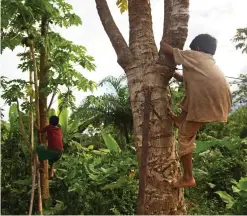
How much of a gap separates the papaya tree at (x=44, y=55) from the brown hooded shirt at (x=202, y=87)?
2.58 metres

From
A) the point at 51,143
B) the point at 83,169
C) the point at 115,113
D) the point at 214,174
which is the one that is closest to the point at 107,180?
the point at 83,169

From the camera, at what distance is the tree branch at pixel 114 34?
350 centimetres

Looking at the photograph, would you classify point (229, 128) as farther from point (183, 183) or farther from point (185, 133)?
point (183, 183)

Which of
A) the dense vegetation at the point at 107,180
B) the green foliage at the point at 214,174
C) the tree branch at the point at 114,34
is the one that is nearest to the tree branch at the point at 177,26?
the tree branch at the point at 114,34

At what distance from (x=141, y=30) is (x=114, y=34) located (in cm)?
32

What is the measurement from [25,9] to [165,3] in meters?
2.02

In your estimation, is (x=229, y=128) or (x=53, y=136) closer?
(x=53, y=136)

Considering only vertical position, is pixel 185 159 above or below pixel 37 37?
below

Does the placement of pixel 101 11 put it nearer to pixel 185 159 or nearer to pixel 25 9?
pixel 25 9

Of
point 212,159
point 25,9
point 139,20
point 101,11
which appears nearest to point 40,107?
point 25,9

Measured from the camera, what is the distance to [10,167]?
844cm

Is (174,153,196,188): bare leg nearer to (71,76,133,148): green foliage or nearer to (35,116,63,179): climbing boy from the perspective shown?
(35,116,63,179): climbing boy

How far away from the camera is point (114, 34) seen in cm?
375

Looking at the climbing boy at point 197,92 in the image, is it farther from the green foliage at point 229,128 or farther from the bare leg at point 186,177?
the green foliage at point 229,128
